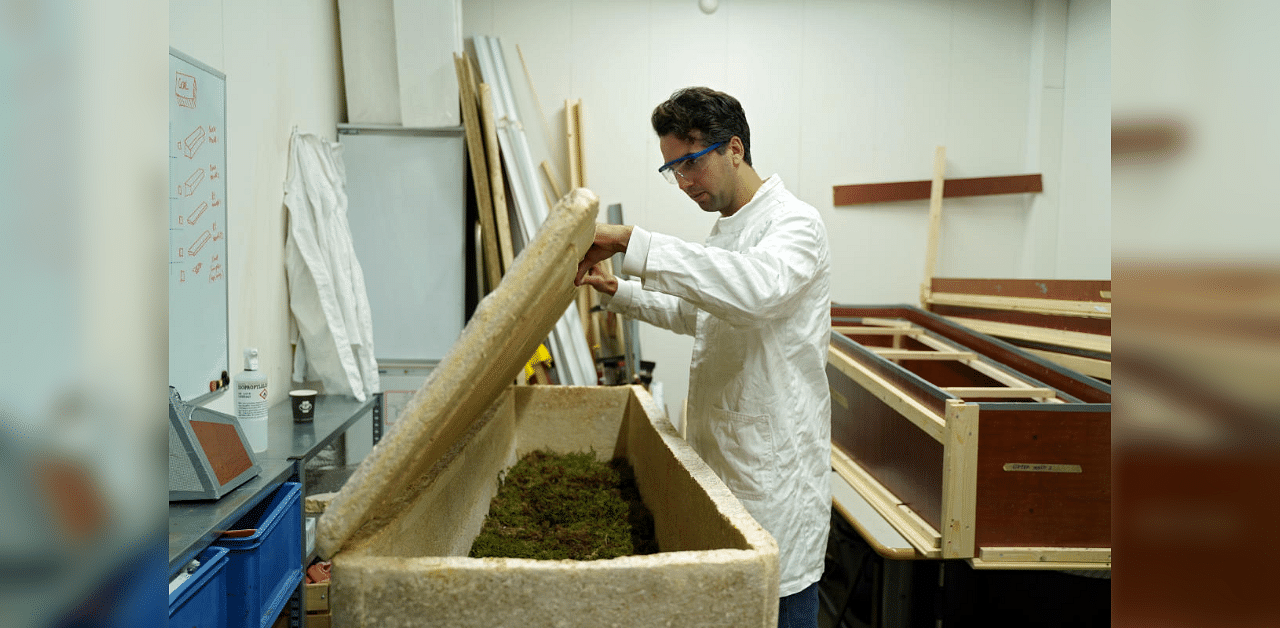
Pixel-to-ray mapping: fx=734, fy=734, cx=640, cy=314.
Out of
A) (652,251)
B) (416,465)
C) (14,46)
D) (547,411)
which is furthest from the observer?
(547,411)

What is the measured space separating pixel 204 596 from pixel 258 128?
74.6 inches

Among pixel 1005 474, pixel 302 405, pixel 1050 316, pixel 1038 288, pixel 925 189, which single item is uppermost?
pixel 925 189

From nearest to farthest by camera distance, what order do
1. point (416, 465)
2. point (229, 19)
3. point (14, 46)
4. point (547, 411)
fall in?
1. point (14, 46)
2. point (416, 465)
3. point (547, 411)
4. point (229, 19)

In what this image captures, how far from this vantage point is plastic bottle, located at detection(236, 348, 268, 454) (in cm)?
220

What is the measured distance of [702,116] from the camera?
5.74 ft

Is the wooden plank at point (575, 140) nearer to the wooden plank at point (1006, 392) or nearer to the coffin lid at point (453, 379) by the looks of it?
the wooden plank at point (1006, 392)

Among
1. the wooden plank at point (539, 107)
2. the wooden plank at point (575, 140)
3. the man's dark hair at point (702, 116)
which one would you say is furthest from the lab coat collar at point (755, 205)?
the wooden plank at point (539, 107)

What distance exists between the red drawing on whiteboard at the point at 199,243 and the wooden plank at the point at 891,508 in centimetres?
242

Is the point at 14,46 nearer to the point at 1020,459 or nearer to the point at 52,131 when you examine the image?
the point at 52,131

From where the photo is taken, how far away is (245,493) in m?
1.82

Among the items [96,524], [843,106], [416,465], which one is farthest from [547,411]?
[843,106]

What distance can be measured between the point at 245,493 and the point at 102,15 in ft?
6.08

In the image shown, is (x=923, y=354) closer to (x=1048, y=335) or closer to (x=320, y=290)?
(x=1048, y=335)

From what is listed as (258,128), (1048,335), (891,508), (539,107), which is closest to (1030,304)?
(1048,335)
